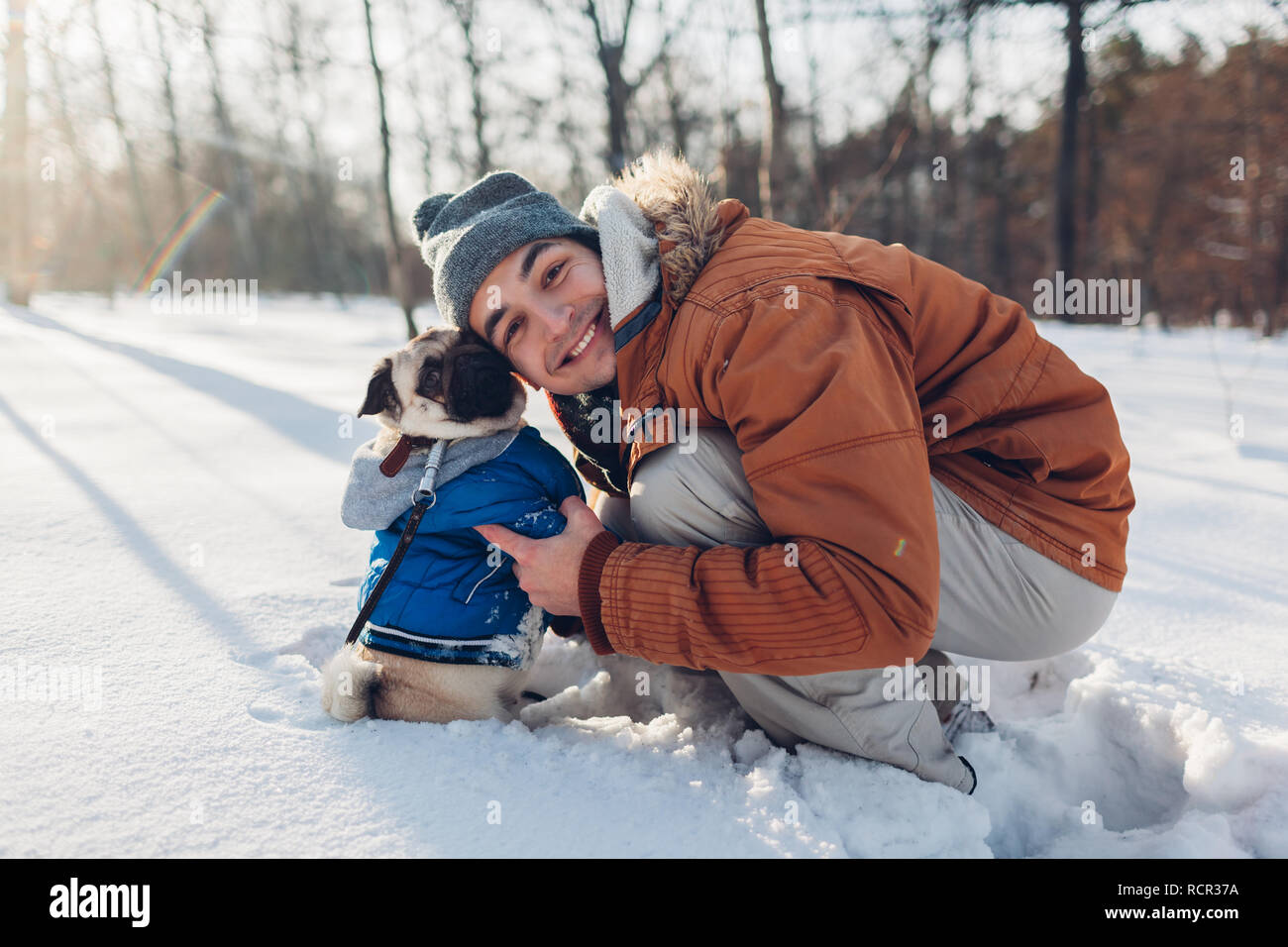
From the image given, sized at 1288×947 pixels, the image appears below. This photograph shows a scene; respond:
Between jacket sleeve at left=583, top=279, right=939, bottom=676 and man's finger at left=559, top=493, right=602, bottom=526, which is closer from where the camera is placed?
jacket sleeve at left=583, top=279, right=939, bottom=676

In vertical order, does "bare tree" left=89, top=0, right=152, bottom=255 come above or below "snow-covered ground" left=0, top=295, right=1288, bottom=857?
above

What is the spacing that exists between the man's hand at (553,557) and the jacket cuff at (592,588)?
0.03 metres

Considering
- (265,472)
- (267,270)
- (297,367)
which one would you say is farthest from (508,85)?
(267,270)

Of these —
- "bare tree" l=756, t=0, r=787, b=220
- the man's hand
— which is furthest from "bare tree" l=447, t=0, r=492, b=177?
the man's hand

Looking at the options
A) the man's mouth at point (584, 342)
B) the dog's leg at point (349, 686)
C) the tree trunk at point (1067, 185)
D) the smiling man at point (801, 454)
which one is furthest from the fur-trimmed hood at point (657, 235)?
the tree trunk at point (1067, 185)

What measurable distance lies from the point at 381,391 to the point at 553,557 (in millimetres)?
626

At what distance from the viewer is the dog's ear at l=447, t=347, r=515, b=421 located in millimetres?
1833

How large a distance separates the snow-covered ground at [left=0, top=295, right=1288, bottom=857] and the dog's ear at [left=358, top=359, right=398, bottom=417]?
699 mm

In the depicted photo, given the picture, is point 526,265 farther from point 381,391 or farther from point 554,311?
point 381,391

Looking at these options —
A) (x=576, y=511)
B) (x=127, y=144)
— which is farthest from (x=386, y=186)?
(x=127, y=144)

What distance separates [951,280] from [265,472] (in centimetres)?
320

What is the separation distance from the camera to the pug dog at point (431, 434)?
1.74m

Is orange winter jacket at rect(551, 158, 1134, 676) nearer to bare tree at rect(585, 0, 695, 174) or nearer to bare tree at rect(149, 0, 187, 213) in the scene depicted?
bare tree at rect(585, 0, 695, 174)

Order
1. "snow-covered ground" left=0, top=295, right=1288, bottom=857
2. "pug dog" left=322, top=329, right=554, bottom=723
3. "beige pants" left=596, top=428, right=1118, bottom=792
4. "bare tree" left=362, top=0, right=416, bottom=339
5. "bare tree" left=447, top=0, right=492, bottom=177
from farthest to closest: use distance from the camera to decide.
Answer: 1. "bare tree" left=447, top=0, right=492, bottom=177
2. "bare tree" left=362, top=0, right=416, bottom=339
3. "pug dog" left=322, top=329, right=554, bottom=723
4. "beige pants" left=596, top=428, right=1118, bottom=792
5. "snow-covered ground" left=0, top=295, right=1288, bottom=857
